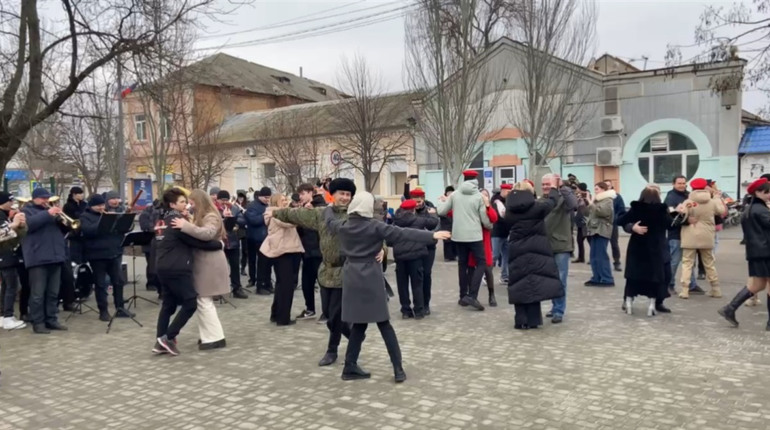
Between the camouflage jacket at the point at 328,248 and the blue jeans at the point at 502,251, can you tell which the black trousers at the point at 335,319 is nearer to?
the camouflage jacket at the point at 328,248

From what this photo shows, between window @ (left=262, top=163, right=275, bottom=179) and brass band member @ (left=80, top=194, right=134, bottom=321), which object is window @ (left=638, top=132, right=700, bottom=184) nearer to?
window @ (left=262, top=163, right=275, bottom=179)

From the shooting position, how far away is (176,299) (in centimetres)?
720

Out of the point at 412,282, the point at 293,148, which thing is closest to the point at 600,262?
Result: the point at 412,282

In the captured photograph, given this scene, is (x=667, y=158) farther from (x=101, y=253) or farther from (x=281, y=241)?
(x=101, y=253)

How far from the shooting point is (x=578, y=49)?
23.7m

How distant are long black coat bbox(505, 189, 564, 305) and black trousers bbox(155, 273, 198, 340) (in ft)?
12.4

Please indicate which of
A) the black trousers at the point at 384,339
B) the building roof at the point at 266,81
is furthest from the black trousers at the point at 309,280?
the building roof at the point at 266,81

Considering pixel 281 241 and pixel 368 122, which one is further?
pixel 368 122

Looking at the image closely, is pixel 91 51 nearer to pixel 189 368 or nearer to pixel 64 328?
pixel 64 328

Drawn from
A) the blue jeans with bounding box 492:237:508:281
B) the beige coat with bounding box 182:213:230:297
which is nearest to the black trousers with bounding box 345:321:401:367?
the beige coat with bounding box 182:213:230:297

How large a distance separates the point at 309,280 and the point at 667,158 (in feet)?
66.2

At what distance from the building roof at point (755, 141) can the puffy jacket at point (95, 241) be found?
22.2m

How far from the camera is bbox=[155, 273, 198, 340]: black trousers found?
709 centimetres

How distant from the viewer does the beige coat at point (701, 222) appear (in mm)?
9812
